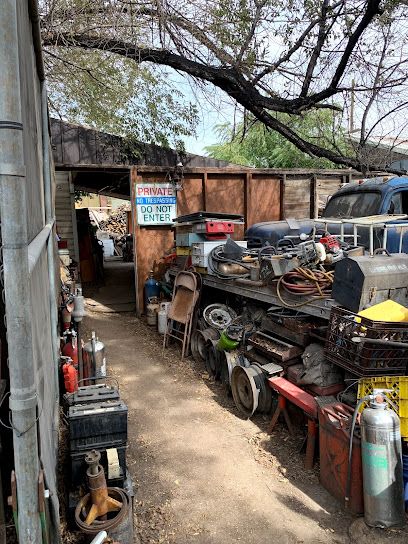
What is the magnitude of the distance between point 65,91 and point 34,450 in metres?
9.61

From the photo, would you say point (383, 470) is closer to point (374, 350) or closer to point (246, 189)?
point (374, 350)

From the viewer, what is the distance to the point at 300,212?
1059 centimetres

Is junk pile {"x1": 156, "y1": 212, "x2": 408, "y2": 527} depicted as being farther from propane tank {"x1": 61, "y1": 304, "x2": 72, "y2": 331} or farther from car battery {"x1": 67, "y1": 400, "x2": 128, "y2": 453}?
propane tank {"x1": 61, "y1": 304, "x2": 72, "y2": 331}

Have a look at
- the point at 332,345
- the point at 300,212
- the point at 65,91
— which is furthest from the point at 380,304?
the point at 65,91

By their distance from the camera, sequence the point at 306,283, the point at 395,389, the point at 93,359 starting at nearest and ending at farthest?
1. the point at 395,389
2. the point at 306,283
3. the point at 93,359

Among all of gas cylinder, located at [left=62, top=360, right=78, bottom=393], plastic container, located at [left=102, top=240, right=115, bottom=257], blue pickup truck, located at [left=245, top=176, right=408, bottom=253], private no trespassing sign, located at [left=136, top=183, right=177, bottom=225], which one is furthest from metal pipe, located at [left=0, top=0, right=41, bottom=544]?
plastic container, located at [left=102, top=240, right=115, bottom=257]

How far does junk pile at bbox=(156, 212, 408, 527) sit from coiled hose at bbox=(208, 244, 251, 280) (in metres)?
0.02

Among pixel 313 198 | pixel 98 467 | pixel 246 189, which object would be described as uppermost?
pixel 246 189

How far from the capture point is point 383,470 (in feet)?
10.5

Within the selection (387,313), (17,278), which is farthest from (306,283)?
(17,278)

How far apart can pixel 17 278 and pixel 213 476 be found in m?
3.34

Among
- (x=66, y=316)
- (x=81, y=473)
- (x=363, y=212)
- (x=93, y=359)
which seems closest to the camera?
(x=81, y=473)

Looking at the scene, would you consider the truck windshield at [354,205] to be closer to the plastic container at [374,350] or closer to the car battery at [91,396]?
the plastic container at [374,350]

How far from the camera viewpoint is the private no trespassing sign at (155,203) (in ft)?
31.1
